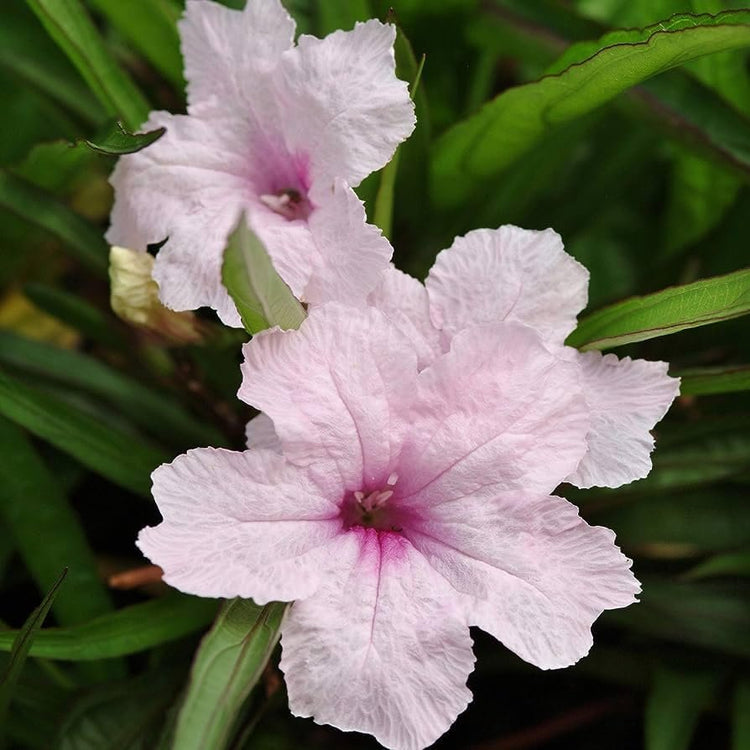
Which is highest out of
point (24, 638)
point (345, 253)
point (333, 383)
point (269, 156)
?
point (269, 156)

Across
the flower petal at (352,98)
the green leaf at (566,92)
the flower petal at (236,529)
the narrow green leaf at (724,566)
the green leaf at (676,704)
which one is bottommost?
the green leaf at (676,704)

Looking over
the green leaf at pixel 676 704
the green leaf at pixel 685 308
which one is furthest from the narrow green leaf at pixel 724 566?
the green leaf at pixel 685 308

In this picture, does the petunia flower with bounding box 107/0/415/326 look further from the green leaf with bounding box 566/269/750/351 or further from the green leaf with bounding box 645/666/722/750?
the green leaf with bounding box 645/666/722/750

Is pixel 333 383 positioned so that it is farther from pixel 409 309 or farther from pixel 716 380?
pixel 716 380

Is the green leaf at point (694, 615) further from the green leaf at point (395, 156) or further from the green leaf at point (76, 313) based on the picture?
the green leaf at point (76, 313)

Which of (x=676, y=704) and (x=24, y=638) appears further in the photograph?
(x=676, y=704)

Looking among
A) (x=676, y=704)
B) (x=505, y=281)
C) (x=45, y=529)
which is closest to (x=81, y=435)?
(x=45, y=529)
